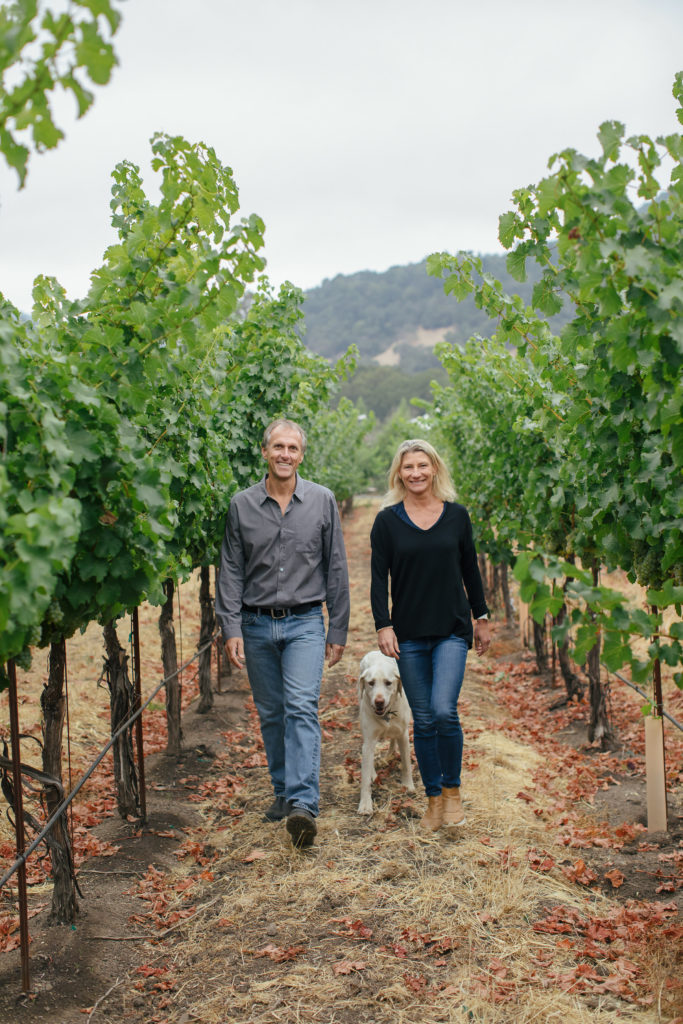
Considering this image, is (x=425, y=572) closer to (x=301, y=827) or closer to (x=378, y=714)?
(x=378, y=714)

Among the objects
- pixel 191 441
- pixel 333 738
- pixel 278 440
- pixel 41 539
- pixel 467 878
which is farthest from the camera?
pixel 333 738

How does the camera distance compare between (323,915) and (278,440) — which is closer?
(323,915)

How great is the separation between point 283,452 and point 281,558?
60 centimetres

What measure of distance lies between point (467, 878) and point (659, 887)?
3.09 feet

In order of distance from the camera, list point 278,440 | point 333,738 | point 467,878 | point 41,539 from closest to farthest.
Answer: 1. point 41,539
2. point 467,878
3. point 278,440
4. point 333,738

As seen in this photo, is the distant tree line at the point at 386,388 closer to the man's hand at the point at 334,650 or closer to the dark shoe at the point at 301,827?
the man's hand at the point at 334,650

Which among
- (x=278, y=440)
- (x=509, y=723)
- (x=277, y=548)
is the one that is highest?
(x=278, y=440)

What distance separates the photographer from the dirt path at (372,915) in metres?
3.43

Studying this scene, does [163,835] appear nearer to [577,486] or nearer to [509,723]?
[577,486]

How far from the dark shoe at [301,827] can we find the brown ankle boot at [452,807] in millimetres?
781

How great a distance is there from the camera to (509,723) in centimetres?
810

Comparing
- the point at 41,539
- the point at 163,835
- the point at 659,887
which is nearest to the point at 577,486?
the point at 659,887

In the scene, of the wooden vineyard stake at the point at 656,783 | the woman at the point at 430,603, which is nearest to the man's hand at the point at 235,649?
the woman at the point at 430,603

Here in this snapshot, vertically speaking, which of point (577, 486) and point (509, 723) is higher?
point (577, 486)
